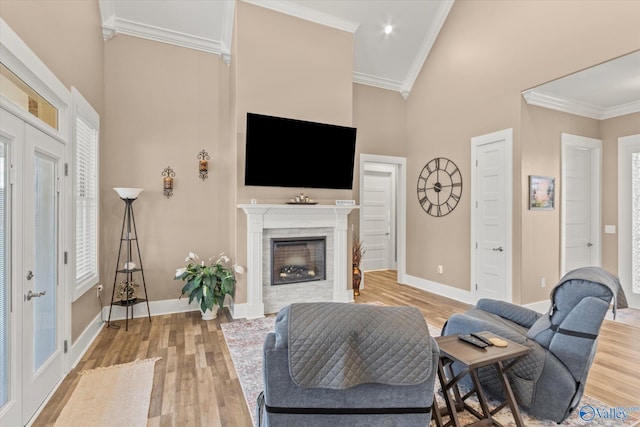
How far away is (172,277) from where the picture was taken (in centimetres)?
432

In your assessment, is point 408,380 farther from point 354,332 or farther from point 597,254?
point 597,254

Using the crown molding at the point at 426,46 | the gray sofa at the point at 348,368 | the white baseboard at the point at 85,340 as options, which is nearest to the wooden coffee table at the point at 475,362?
the gray sofa at the point at 348,368

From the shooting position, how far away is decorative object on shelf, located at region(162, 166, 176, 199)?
13.9 ft

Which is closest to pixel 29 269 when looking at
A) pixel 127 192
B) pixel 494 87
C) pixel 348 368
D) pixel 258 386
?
pixel 127 192

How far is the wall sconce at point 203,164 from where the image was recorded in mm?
4410

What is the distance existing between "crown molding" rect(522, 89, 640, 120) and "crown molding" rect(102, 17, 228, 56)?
4.25m

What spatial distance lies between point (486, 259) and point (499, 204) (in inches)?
31.7

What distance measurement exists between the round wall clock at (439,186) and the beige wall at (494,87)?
0.38 ft

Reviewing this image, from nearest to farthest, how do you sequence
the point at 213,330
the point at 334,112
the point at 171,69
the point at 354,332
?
1. the point at 354,332
2. the point at 213,330
3. the point at 171,69
4. the point at 334,112

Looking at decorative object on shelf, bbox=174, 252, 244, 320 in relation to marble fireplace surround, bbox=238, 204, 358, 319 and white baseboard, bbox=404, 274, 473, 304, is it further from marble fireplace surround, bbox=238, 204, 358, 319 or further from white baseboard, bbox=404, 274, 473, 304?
white baseboard, bbox=404, 274, 473, 304

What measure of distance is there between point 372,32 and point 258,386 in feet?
16.8

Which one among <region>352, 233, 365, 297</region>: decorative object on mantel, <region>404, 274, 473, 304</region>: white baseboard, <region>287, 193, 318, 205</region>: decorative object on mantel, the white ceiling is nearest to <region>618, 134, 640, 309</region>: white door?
the white ceiling

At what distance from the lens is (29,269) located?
2.12m

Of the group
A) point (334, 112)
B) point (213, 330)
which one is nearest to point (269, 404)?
point (213, 330)
